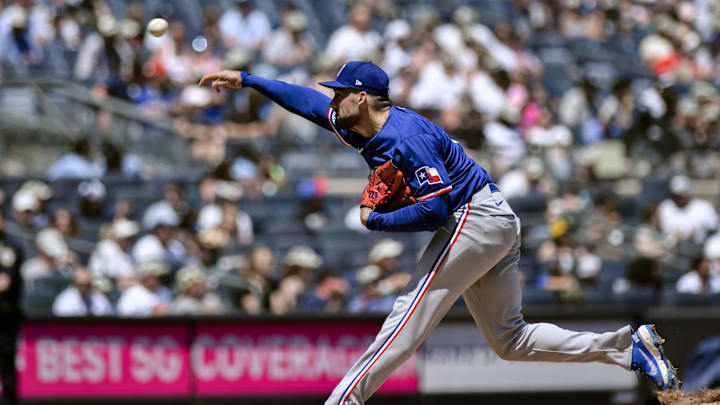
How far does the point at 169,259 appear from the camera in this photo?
10250mm

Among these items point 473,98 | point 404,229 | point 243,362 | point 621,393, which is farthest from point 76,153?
point 404,229

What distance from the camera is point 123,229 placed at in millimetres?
10523

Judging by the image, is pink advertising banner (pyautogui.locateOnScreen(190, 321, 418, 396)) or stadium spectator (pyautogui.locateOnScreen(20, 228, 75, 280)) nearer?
pink advertising banner (pyautogui.locateOnScreen(190, 321, 418, 396))

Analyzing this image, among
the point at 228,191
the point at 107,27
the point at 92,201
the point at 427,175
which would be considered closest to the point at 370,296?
the point at 228,191

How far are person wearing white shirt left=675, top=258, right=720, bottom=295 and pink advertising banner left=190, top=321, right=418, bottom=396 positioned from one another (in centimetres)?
316

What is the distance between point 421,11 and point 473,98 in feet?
7.87

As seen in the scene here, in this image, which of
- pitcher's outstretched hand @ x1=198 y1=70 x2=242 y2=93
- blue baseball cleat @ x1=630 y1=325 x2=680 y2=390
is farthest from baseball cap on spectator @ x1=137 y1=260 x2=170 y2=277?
blue baseball cleat @ x1=630 y1=325 x2=680 y2=390

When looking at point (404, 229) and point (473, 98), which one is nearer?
point (404, 229)

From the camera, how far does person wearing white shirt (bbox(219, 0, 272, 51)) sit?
14.0 metres

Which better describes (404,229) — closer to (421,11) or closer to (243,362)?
(243,362)

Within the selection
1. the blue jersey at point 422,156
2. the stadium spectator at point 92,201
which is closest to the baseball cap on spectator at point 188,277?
the stadium spectator at point 92,201

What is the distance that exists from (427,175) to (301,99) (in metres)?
0.91

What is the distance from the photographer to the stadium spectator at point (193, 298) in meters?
9.61

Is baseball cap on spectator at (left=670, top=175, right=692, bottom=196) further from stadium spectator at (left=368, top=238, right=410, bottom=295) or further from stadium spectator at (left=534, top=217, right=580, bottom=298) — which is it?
stadium spectator at (left=368, top=238, right=410, bottom=295)
